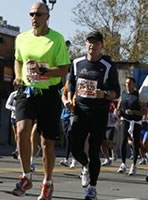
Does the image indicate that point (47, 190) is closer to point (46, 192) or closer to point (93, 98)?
point (46, 192)

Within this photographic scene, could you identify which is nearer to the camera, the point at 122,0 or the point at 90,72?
the point at 90,72

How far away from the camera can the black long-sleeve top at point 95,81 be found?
30.1ft

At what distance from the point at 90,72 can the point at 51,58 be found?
3.67 ft

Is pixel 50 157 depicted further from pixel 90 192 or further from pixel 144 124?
pixel 144 124

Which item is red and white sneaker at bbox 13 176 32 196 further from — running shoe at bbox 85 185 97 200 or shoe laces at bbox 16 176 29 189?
running shoe at bbox 85 185 97 200

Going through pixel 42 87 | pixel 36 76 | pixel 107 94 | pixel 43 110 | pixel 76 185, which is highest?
pixel 36 76

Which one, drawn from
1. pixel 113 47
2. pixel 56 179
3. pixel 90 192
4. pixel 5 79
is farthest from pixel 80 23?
pixel 90 192

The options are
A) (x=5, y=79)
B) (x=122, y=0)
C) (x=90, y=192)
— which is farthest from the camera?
(x=122, y=0)

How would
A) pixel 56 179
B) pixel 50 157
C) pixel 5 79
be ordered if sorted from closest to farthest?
pixel 50 157 → pixel 56 179 → pixel 5 79

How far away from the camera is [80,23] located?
51281 mm

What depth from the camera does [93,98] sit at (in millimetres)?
9188

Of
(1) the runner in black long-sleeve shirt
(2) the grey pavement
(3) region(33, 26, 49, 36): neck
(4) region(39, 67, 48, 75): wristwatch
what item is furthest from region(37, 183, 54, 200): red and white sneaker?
(3) region(33, 26, 49, 36): neck

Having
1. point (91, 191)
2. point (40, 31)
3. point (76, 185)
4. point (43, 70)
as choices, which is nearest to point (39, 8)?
point (40, 31)

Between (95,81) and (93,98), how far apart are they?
0.22 meters
